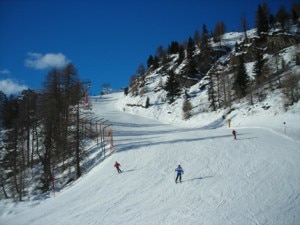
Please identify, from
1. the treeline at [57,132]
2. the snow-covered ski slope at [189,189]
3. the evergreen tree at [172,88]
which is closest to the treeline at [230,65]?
the evergreen tree at [172,88]

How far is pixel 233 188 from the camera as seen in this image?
18.2 meters

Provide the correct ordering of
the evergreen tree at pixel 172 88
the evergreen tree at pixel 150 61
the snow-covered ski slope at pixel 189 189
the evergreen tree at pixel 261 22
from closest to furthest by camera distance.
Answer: the snow-covered ski slope at pixel 189 189, the evergreen tree at pixel 172 88, the evergreen tree at pixel 261 22, the evergreen tree at pixel 150 61

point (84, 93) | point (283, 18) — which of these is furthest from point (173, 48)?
point (84, 93)

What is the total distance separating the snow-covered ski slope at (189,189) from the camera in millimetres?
15133

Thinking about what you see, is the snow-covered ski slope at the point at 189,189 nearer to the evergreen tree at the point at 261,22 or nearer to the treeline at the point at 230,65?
the treeline at the point at 230,65

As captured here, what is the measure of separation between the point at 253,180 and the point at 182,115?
134 ft

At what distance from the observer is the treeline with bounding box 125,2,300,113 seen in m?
54.3

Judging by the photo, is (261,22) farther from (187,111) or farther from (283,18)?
(187,111)

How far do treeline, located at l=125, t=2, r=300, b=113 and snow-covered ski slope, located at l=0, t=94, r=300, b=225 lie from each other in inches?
900

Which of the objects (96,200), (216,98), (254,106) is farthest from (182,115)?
(96,200)

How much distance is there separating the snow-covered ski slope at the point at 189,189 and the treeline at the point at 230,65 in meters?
22.9

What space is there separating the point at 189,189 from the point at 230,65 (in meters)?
59.8

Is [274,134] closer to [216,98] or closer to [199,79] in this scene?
[216,98]

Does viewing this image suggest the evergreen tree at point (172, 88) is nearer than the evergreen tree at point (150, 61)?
Yes
